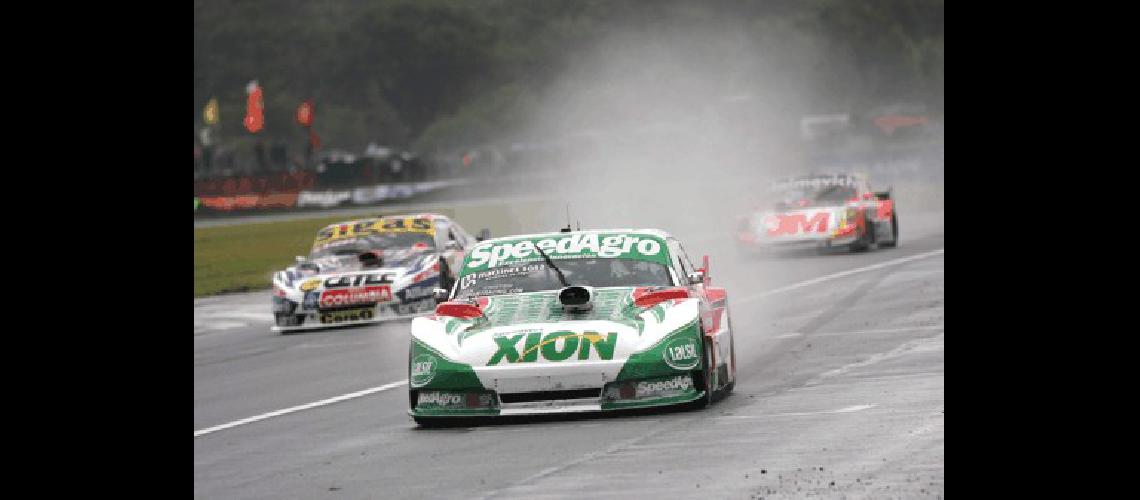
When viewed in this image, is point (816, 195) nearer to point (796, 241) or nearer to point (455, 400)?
point (796, 241)

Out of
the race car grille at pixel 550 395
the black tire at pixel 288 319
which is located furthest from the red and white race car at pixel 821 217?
the race car grille at pixel 550 395

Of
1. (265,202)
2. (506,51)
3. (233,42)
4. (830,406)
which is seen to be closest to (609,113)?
(506,51)

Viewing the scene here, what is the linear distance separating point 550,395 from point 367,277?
9937mm

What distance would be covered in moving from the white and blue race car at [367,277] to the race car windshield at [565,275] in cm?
823

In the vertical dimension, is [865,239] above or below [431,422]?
above

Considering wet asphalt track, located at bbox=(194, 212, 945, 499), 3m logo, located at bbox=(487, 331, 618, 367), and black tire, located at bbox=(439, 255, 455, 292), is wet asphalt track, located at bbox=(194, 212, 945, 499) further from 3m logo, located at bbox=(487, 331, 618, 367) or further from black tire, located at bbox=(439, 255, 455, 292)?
black tire, located at bbox=(439, 255, 455, 292)

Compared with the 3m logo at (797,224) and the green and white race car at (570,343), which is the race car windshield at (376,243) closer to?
the 3m logo at (797,224)

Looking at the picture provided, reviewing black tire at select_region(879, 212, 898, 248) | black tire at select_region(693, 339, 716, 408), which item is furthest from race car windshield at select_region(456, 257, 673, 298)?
black tire at select_region(879, 212, 898, 248)

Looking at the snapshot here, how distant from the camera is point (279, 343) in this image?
19.9 metres

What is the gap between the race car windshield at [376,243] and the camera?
2191 cm

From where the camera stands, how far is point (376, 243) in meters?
22.0

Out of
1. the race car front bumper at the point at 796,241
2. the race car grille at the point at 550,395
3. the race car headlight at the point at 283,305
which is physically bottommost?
the race car grille at the point at 550,395

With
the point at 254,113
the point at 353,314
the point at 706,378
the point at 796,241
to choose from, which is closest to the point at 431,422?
the point at 706,378

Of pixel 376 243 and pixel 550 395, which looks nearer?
pixel 550 395
